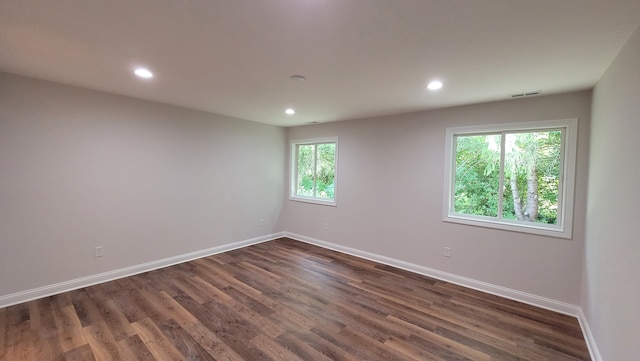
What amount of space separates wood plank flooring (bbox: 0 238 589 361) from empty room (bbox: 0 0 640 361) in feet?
0.08

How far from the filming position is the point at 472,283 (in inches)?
136

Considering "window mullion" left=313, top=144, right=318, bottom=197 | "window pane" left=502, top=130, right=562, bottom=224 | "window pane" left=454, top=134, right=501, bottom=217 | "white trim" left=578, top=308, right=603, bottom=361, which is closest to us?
"white trim" left=578, top=308, right=603, bottom=361

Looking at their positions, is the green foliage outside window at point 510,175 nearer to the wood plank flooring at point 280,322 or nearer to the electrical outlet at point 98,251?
the wood plank flooring at point 280,322

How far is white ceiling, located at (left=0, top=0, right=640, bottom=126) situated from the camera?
150 cm

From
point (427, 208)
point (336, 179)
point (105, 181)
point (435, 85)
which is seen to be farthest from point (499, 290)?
point (105, 181)

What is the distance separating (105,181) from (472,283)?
482 centimetres

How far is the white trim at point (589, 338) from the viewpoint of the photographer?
2145mm

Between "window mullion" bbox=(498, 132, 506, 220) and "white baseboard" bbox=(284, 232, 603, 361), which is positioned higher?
"window mullion" bbox=(498, 132, 506, 220)

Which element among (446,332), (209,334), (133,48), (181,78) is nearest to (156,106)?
(181,78)

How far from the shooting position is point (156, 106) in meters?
3.80

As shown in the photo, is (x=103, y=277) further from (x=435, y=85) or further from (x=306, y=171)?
(x=435, y=85)

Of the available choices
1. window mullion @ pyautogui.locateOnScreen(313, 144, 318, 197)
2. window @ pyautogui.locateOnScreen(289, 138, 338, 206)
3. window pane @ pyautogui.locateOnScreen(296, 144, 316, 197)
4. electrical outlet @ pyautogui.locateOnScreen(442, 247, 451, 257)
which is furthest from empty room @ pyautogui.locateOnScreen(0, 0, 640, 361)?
window pane @ pyautogui.locateOnScreen(296, 144, 316, 197)

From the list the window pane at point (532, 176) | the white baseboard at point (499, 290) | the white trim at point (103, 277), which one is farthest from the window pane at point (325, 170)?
the window pane at point (532, 176)

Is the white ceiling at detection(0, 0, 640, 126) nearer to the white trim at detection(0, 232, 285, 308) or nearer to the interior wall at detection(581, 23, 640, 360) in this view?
the interior wall at detection(581, 23, 640, 360)
